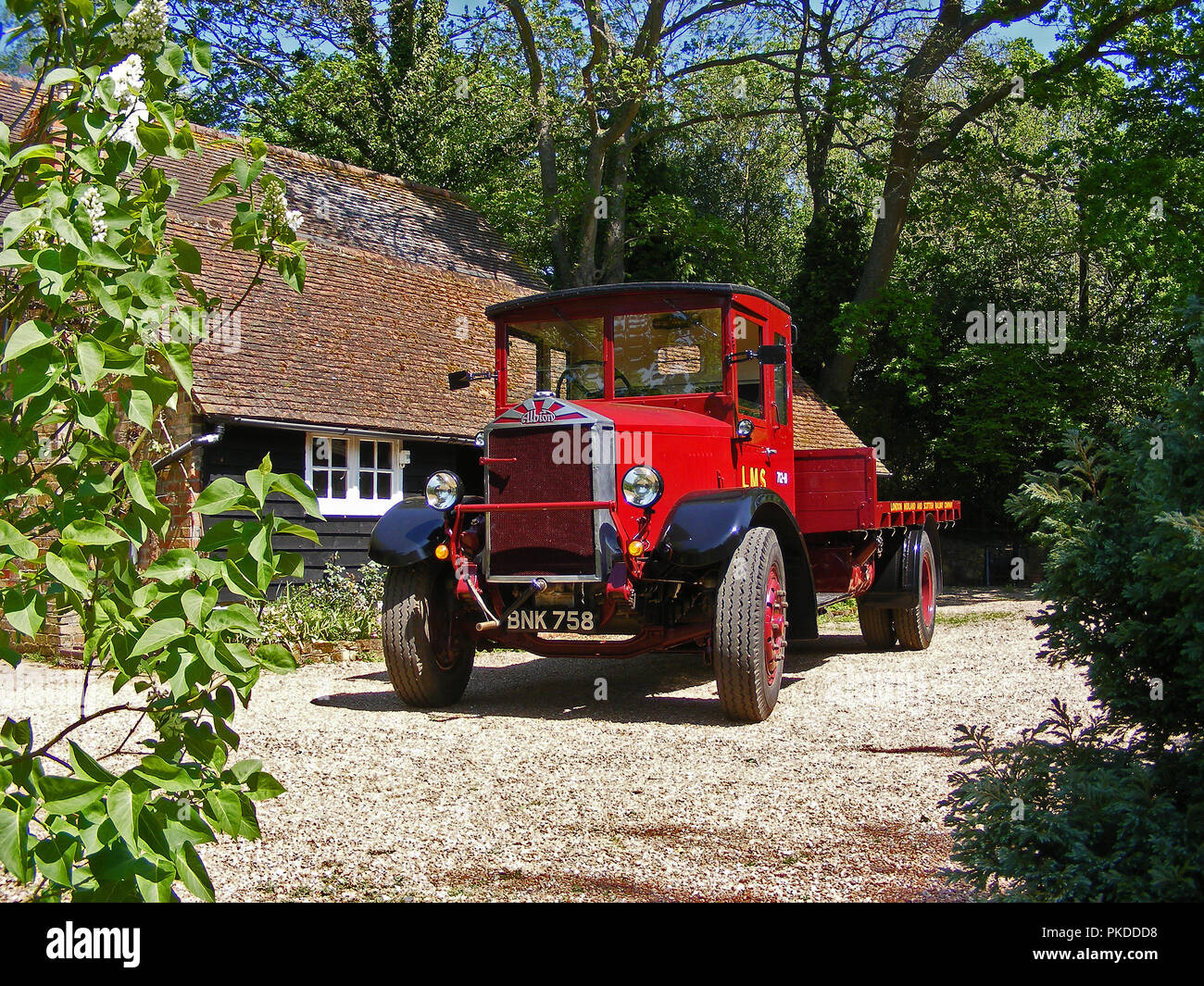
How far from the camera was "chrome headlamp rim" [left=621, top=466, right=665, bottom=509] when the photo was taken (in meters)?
6.50

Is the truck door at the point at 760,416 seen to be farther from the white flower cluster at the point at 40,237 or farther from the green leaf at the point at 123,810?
the green leaf at the point at 123,810

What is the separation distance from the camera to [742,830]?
13.7 feet

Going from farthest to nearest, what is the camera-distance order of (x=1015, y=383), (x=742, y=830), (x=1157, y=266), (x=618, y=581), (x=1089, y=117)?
1. (x=1089, y=117)
2. (x=1015, y=383)
3. (x=1157, y=266)
4. (x=618, y=581)
5. (x=742, y=830)

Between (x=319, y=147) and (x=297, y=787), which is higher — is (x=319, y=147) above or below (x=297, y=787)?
above

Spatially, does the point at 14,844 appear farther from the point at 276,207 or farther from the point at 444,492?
→ the point at 444,492

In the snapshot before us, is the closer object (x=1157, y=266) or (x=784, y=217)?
(x=1157, y=266)

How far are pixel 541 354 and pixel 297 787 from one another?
3962 mm

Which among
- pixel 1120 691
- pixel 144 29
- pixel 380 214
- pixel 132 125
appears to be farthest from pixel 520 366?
pixel 380 214

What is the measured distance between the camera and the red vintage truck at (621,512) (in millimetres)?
6457

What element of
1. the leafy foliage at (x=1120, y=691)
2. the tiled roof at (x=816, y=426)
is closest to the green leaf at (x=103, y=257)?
the leafy foliage at (x=1120, y=691)

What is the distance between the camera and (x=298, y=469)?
1209 centimetres

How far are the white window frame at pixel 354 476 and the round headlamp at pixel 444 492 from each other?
205 inches

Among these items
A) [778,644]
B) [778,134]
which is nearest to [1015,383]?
[778,134]
